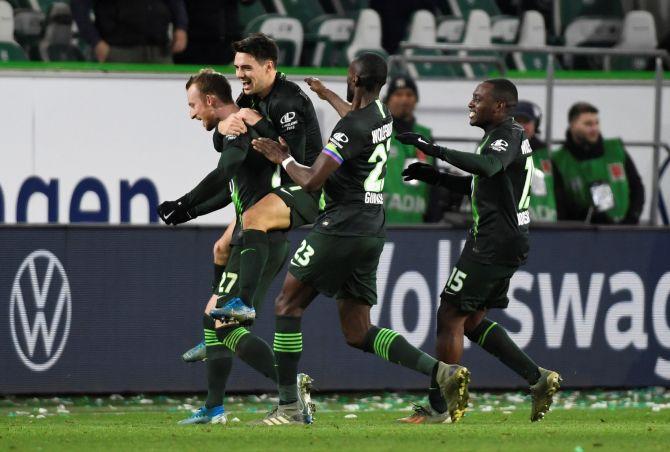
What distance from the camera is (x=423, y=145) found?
28.7 feet

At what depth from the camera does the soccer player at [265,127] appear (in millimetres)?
9023

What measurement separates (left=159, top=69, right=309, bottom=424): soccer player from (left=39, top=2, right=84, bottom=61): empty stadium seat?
5.51 m

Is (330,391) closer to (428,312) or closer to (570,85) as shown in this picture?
(428,312)

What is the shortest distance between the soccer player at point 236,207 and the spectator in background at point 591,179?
189 inches

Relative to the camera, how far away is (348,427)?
891cm

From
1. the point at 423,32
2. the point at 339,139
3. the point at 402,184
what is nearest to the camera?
the point at 339,139

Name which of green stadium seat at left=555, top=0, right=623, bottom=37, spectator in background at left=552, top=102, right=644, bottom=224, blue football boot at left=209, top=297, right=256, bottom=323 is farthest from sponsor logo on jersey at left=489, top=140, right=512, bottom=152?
green stadium seat at left=555, top=0, right=623, bottom=37

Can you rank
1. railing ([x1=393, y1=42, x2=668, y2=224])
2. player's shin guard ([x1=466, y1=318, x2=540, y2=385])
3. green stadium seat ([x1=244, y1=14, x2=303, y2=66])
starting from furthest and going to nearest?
green stadium seat ([x1=244, y1=14, x2=303, y2=66]) → railing ([x1=393, y1=42, x2=668, y2=224]) → player's shin guard ([x1=466, y1=318, x2=540, y2=385])

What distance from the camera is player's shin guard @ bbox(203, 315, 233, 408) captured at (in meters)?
9.32

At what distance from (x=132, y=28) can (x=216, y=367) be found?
5823mm

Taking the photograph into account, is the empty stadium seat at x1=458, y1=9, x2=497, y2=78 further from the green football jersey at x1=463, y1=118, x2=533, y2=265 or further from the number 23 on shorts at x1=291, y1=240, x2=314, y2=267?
the number 23 on shorts at x1=291, y1=240, x2=314, y2=267

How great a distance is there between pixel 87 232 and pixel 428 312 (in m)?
2.74

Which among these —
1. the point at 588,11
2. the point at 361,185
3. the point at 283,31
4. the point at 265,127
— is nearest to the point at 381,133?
the point at 361,185

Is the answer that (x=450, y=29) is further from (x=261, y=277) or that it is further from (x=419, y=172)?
(x=261, y=277)
